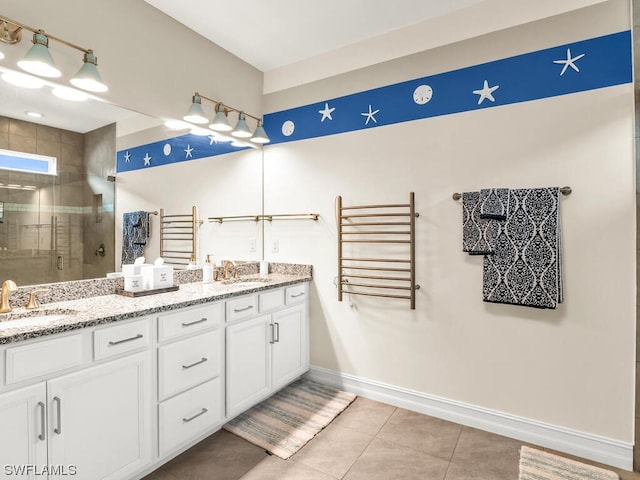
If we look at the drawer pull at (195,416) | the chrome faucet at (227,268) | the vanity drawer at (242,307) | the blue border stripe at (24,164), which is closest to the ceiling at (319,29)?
the blue border stripe at (24,164)

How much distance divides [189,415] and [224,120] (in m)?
2.11

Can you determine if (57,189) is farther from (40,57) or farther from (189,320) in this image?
(189,320)

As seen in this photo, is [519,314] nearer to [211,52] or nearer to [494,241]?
[494,241]

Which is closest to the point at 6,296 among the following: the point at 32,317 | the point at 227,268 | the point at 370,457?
the point at 32,317

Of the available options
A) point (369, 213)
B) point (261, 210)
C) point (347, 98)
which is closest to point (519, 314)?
point (369, 213)

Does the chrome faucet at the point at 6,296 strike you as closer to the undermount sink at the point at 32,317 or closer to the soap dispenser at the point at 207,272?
the undermount sink at the point at 32,317

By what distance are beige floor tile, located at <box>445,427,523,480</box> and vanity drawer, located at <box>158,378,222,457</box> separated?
140 centimetres

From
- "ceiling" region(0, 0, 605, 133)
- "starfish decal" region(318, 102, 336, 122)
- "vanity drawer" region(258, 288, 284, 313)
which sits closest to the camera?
"ceiling" region(0, 0, 605, 133)

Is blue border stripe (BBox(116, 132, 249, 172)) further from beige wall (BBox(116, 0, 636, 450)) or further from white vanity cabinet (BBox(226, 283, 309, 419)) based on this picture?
white vanity cabinet (BBox(226, 283, 309, 419))

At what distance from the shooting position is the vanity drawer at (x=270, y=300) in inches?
101

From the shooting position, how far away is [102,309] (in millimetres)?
1797

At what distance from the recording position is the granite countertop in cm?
143

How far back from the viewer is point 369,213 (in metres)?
2.81
